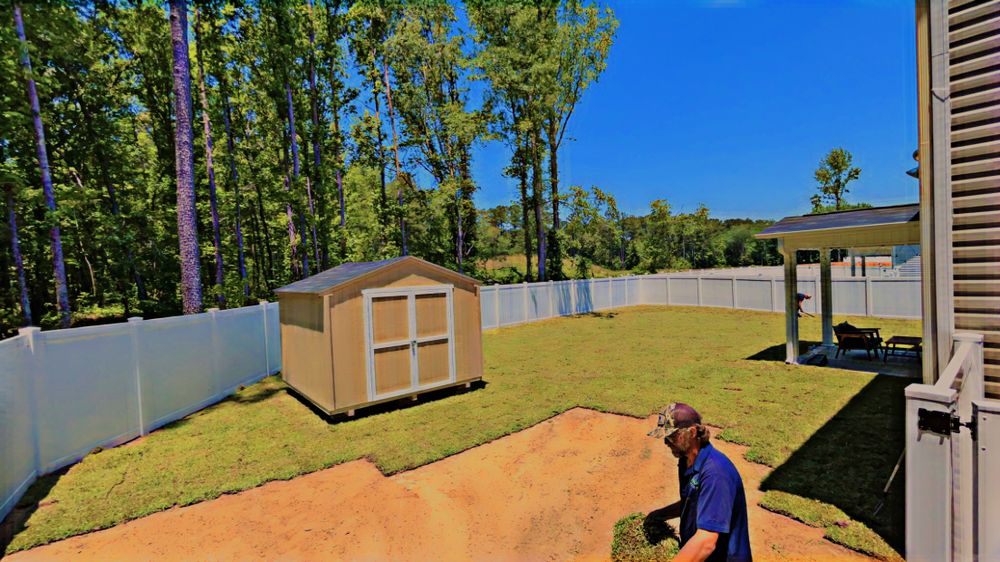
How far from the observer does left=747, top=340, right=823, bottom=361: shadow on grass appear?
9.68 metres

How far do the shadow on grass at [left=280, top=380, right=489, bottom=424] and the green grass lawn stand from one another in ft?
0.34

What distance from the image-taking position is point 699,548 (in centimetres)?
185

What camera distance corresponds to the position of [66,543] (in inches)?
142

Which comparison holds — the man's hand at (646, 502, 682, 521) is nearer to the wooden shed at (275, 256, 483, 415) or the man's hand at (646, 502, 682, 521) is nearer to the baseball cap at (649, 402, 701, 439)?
the baseball cap at (649, 402, 701, 439)

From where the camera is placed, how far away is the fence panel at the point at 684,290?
2075 cm

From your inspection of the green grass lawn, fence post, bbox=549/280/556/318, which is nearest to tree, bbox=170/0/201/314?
the green grass lawn

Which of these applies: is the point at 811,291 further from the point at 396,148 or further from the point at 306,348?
the point at 396,148

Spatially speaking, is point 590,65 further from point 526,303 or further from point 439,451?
point 439,451

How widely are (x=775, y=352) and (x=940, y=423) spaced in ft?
30.0

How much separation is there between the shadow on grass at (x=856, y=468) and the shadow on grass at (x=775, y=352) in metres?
3.53

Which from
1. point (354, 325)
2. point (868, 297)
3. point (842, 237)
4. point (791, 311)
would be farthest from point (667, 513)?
point (868, 297)

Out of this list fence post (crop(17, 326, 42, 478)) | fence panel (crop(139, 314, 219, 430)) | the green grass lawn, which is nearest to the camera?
the green grass lawn

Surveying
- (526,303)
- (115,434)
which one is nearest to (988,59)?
(115,434)

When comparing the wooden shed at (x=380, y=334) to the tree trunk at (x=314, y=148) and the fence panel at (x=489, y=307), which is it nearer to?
the fence panel at (x=489, y=307)
